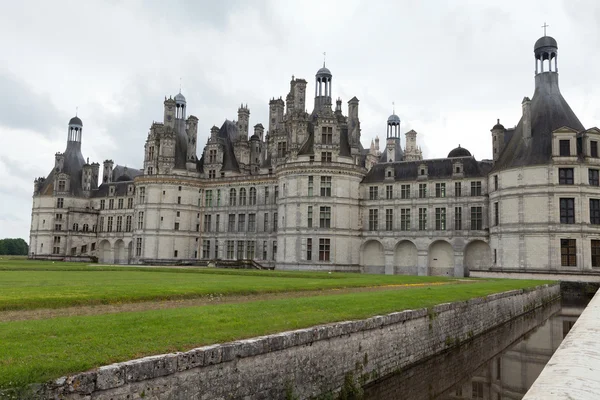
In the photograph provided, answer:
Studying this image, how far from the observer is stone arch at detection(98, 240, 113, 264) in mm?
77938

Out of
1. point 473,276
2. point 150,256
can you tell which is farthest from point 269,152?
point 473,276

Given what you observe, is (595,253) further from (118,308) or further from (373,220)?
(118,308)

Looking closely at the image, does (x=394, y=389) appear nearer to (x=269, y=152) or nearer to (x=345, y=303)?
(x=345, y=303)

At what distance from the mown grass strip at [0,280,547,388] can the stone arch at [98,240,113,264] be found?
→ 67904 millimetres

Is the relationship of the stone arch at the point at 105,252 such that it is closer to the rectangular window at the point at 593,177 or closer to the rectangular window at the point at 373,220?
the rectangular window at the point at 373,220

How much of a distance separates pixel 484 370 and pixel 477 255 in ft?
109

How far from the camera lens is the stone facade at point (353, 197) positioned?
42.9 metres

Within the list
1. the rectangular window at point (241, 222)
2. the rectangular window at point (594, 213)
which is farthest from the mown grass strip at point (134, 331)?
the rectangular window at point (241, 222)

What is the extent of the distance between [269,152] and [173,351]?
178 feet

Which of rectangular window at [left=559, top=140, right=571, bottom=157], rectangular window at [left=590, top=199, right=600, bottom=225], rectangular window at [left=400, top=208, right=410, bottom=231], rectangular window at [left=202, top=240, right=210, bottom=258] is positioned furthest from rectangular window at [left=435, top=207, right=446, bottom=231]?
rectangular window at [left=202, top=240, right=210, bottom=258]

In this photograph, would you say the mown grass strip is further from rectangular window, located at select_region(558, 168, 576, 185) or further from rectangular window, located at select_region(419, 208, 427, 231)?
rectangular window, located at select_region(419, 208, 427, 231)

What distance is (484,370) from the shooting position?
58.3 ft

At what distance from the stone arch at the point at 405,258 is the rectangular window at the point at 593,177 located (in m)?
16.9

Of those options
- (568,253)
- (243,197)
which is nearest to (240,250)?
(243,197)
